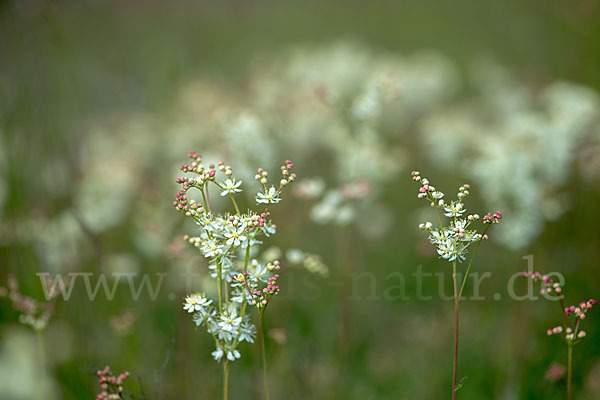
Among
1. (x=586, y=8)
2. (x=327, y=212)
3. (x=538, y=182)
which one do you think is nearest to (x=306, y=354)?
(x=327, y=212)

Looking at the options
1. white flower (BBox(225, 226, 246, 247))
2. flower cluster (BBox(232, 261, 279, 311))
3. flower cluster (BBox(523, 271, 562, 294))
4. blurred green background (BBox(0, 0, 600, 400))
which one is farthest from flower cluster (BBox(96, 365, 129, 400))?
flower cluster (BBox(523, 271, 562, 294))

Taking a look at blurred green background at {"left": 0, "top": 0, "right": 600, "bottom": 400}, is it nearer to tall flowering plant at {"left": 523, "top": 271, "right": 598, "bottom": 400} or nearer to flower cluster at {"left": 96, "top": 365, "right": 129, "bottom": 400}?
flower cluster at {"left": 96, "top": 365, "right": 129, "bottom": 400}

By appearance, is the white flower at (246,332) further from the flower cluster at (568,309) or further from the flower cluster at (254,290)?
the flower cluster at (568,309)

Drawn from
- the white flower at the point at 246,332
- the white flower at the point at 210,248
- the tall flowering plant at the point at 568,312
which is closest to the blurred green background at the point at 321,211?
the white flower at the point at 246,332

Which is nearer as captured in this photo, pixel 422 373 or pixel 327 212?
pixel 327 212

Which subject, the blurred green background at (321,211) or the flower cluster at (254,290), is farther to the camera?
the blurred green background at (321,211)

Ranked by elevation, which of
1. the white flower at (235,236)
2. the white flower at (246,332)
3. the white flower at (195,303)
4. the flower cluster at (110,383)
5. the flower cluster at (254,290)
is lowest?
the flower cluster at (110,383)

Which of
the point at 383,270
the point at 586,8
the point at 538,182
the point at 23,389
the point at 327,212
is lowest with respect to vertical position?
the point at 23,389

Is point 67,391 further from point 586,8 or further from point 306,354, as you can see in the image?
point 586,8

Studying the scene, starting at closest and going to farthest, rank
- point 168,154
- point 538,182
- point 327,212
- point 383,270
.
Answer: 1. point 327,212
2. point 538,182
3. point 383,270
4. point 168,154
